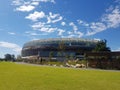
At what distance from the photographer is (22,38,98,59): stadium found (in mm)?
134000

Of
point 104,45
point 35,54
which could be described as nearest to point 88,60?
point 104,45

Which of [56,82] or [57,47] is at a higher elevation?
[57,47]

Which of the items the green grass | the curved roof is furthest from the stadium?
the green grass

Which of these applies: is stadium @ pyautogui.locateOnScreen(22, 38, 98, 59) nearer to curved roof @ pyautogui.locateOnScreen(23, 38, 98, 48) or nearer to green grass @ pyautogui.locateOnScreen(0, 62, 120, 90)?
curved roof @ pyautogui.locateOnScreen(23, 38, 98, 48)

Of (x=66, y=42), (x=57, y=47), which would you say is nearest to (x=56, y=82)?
(x=57, y=47)

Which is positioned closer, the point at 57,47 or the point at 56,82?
the point at 56,82

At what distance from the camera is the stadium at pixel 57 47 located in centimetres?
13400

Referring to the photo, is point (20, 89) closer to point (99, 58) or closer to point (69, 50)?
point (99, 58)

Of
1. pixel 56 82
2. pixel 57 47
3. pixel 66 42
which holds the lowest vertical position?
pixel 56 82

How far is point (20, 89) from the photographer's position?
1193cm

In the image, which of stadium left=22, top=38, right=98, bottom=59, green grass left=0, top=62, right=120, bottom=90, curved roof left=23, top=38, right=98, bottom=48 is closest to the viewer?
green grass left=0, top=62, right=120, bottom=90

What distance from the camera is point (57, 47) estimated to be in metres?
135

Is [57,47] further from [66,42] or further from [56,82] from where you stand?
[56,82]

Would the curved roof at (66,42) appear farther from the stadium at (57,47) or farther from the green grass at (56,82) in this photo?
the green grass at (56,82)
